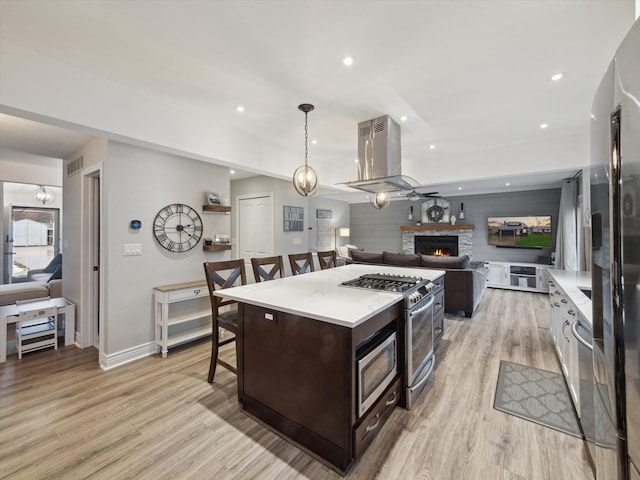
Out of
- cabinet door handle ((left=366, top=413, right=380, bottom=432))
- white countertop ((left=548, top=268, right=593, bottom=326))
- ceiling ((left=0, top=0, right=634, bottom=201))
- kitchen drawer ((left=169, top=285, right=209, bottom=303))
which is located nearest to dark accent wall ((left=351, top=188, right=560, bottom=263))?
ceiling ((left=0, top=0, right=634, bottom=201))

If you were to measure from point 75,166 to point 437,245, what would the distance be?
26.1 ft

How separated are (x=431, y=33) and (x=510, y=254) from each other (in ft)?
22.0

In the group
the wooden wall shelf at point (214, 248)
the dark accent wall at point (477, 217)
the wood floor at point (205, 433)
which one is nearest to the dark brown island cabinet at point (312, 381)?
A: the wood floor at point (205, 433)

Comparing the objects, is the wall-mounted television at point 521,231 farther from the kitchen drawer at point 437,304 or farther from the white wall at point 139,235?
the white wall at point 139,235

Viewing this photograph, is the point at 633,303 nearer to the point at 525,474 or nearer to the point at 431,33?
the point at 525,474

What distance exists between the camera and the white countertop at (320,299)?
1642 mm

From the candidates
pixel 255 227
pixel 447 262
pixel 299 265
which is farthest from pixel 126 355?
pixel 447 262

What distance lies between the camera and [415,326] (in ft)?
7.25

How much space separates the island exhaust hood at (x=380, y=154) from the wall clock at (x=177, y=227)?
2.15 m

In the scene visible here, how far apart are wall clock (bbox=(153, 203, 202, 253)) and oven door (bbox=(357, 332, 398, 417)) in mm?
2828

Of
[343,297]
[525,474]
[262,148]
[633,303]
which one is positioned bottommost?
[525,474]

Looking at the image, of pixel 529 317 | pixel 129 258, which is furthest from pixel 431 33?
pixel 529 317

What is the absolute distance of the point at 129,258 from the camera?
310 centimetres

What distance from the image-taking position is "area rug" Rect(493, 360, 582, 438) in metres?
2.08
